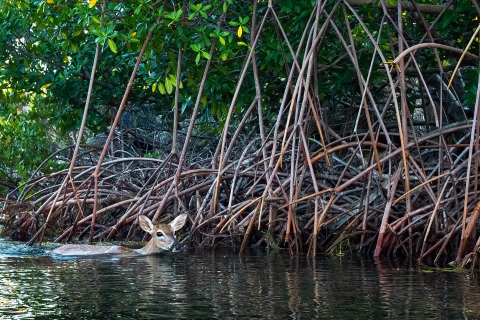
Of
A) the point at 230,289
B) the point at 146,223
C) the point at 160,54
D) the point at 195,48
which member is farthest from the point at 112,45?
the point at 230,289

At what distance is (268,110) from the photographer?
34.4 ft

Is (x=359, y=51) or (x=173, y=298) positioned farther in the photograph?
(x=359, y=51)

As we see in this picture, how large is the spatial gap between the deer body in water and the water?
281 millimetres

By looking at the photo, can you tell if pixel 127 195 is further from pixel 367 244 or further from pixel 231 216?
pixel 367 244

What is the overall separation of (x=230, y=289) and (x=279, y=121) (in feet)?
8.33

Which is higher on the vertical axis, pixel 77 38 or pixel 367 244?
pixel 77 38

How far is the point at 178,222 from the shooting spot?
8.02 meters

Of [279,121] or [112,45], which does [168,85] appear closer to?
[112,45]

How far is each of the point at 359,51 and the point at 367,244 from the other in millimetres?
2396

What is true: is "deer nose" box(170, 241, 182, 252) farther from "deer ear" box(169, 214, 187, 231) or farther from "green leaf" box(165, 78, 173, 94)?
"green leaf" box(165, 78, 173, 94)

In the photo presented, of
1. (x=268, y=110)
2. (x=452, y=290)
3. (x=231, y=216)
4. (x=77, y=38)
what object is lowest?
(x=452, y=290)

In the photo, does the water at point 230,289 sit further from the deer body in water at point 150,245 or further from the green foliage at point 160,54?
the green foliage at point 160,54

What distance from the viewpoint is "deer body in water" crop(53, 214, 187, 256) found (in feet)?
24.6

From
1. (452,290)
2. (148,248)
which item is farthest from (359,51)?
(452,290)
